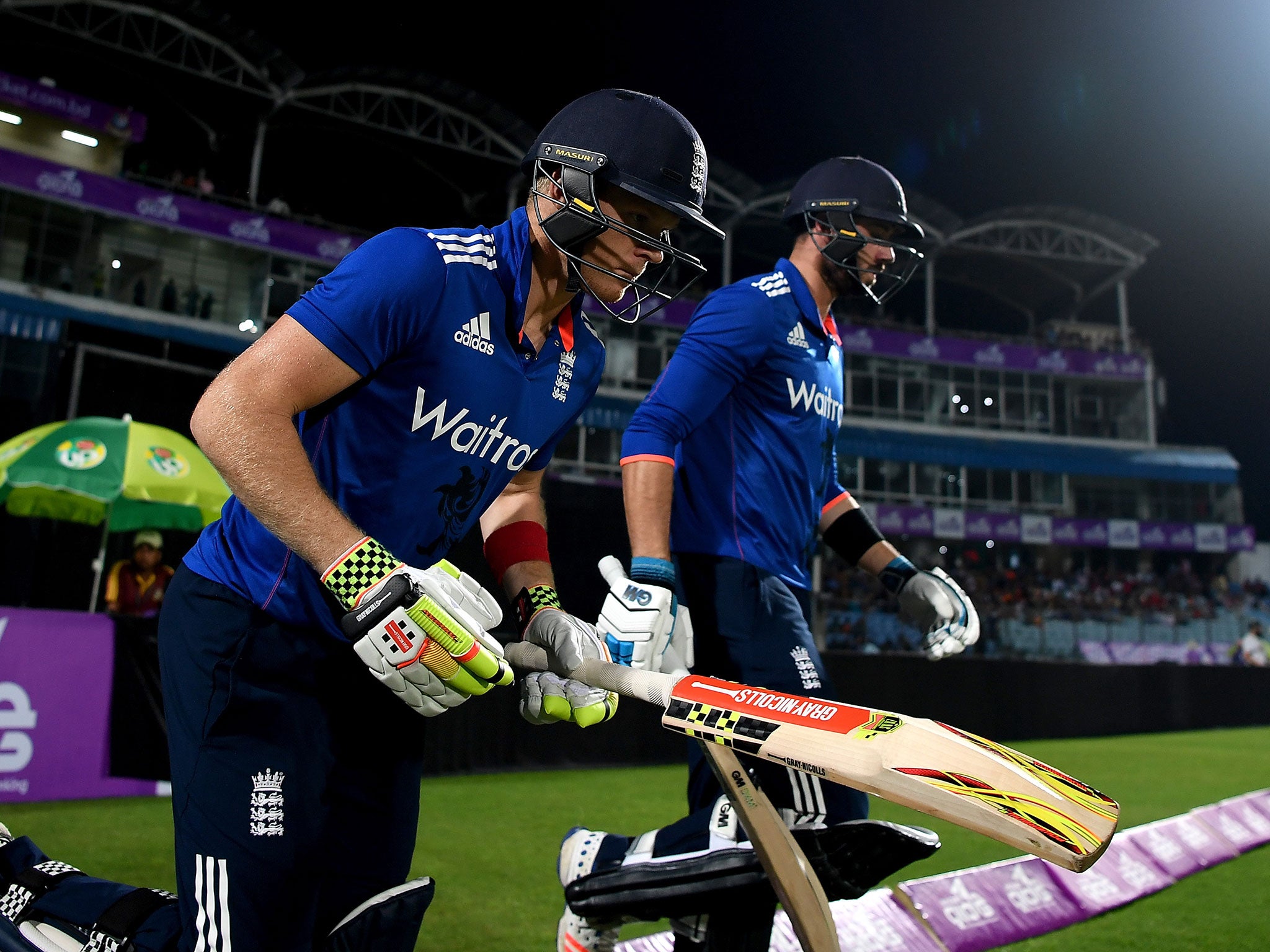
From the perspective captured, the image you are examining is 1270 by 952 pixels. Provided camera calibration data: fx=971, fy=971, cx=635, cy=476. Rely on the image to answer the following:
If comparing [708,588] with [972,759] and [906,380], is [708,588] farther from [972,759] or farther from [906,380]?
[906,380]

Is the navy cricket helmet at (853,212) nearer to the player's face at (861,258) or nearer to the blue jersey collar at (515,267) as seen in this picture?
the player's face at (861,258)

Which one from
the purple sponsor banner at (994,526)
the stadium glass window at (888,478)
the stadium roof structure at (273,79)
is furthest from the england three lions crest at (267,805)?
the stadium glass window at (888,478)

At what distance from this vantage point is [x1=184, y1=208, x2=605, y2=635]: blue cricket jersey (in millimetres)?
1894

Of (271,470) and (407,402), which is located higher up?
(407,402)

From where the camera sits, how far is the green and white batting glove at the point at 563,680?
2.24m

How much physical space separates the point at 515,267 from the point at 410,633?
2.95 ft

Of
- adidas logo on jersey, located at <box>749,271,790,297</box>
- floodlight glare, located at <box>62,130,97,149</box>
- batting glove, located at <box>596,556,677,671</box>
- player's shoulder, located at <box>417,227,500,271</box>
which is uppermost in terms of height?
floodlight glare, located at <box>62,130,97,149</box>

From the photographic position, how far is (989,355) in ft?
139

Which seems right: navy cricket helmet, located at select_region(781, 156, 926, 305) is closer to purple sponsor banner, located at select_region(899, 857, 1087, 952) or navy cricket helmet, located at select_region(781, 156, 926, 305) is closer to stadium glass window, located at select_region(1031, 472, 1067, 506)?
purple sponsor banner, located at select_region(899, 857, 1087, 952)

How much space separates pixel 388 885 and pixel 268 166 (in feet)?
127

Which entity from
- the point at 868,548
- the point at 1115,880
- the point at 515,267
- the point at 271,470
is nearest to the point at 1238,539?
the point at 1115,880

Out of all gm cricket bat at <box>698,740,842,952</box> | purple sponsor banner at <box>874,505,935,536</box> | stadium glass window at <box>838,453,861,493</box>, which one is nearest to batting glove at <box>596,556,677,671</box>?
gm cricket bat at <box>698,740,842,952</box>

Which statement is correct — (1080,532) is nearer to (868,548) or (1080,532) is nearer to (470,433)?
(868,548)

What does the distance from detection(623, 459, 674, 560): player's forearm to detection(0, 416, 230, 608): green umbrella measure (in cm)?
727
